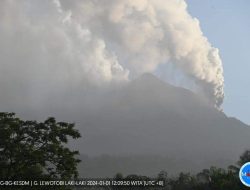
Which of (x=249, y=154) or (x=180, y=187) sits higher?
(x=249, y=154)

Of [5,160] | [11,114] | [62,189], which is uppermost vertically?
[11,114]

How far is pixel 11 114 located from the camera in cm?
3222

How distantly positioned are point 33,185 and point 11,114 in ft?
18.5

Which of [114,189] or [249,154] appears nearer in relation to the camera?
[114,189]

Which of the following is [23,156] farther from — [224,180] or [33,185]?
[224,180]

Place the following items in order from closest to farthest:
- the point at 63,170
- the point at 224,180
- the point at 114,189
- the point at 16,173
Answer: the point at 16,173 → the point at 63,170 → the point at 224,180 → the point at 114,189

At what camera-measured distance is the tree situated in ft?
97.0

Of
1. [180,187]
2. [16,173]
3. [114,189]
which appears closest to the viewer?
[16,173]

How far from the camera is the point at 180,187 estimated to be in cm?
9688

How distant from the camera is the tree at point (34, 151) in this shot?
29.6 m

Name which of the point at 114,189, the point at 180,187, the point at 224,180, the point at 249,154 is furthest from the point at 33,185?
the point at 249,154

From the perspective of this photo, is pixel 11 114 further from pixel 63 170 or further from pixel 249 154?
pixel 249 154

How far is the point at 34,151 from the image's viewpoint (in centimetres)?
2983

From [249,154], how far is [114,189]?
36.6 metres
